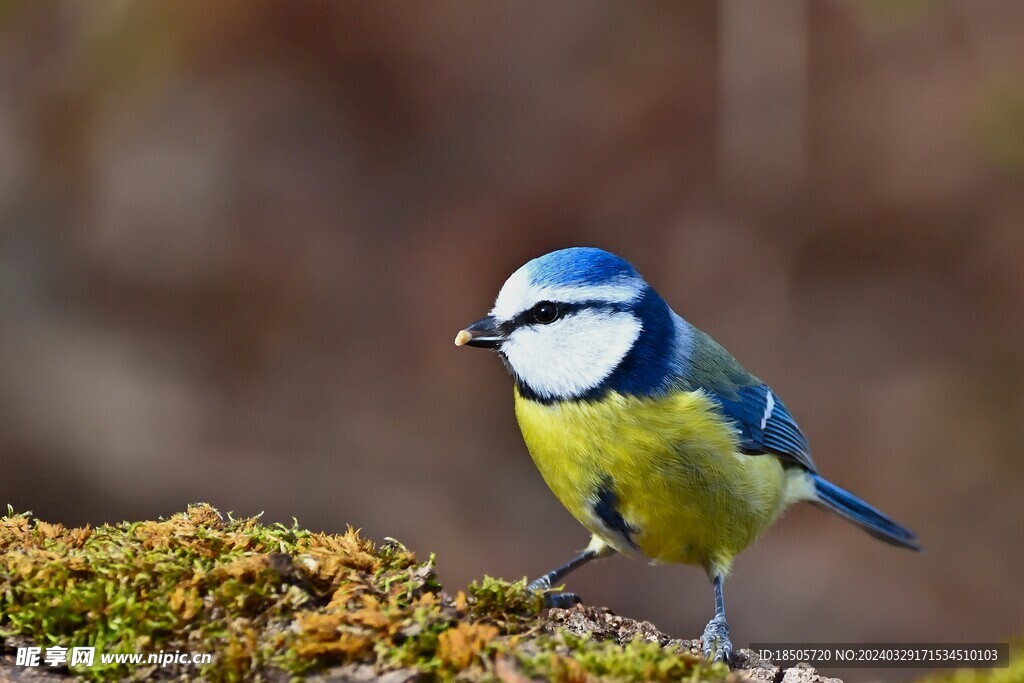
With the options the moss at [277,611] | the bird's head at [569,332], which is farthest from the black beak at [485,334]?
the moss at [277,611]

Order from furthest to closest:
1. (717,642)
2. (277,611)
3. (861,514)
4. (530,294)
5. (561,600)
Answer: (861,514) < (530,294) < (717,642) < (561,600) < (277,611)

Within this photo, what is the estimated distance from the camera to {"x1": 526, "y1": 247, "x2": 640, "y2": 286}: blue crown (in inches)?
117

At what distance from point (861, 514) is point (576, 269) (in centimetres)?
178

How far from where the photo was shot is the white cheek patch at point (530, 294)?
9.75ft

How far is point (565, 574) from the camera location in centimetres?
308

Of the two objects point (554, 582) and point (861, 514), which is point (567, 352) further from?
point (861, 514)

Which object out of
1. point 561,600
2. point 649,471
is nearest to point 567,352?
point 649,471

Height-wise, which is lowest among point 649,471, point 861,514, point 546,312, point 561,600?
point 561,600

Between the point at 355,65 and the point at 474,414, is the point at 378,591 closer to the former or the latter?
the point at 474,414

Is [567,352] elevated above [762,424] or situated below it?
above

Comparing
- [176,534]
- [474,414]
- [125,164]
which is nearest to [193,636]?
[176,534]

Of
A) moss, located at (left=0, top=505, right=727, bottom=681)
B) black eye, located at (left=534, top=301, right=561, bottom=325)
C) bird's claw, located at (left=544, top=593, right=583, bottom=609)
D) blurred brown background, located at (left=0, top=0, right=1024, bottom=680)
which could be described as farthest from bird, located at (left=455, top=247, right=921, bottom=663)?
blurred brown background, located at (left=0, top=0, right=1024, bottom=680)

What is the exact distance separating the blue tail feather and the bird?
2.77ft

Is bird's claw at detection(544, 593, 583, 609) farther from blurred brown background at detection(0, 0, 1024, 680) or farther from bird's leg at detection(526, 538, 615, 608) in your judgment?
blurred brown background at detection(0, 0, 1024, 680)
